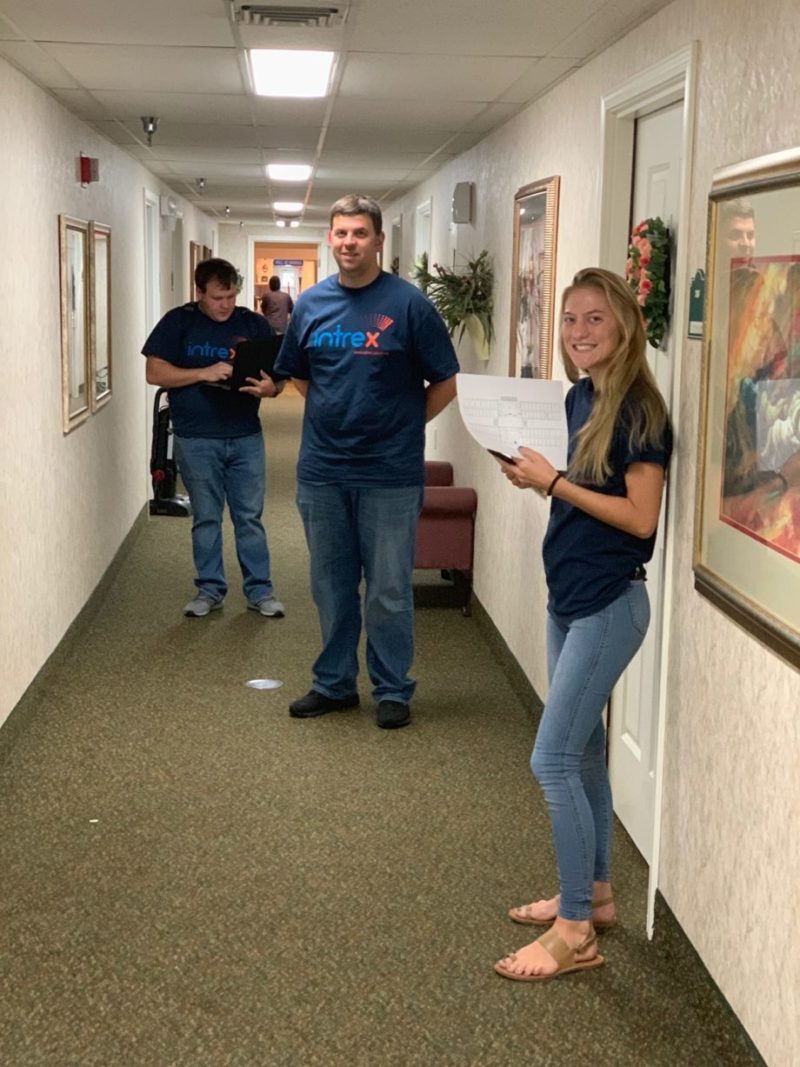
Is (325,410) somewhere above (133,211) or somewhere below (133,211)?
below

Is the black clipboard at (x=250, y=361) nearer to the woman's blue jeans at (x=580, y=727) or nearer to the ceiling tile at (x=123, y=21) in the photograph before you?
the ceiling tile at (x=123, y=21)

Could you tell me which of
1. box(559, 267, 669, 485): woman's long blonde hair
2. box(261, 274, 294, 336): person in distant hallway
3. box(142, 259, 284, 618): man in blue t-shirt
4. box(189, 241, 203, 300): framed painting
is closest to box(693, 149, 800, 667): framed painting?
box(559, 267, 669, 485): woman's long blonde hair

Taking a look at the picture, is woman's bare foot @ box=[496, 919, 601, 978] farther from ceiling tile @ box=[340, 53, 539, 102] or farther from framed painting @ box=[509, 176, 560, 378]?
ceiling tile @ box=[340, 53, 539, 102]

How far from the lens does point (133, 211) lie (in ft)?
25.0

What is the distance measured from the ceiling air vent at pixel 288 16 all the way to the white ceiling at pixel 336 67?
0.6 inches

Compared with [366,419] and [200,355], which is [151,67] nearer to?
[366,419]

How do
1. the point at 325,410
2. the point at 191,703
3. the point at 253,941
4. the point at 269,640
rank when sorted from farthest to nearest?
the point at 269,640, the point at 191,703, the point at 325,410, the point at 253,941

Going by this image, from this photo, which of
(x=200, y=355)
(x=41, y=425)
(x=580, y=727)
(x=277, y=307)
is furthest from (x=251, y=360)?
(x=277, y=307)

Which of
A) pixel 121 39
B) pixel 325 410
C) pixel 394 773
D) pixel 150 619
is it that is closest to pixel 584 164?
pixel 325 410

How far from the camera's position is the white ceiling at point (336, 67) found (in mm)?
3217

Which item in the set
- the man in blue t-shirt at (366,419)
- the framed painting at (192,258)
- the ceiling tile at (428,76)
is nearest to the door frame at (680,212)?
the ceiling tile at (428,76)

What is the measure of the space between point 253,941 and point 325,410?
184 cm

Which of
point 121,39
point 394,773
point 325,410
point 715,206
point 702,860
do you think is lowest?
point 394,773

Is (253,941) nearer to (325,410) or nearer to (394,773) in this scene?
(394,773)
